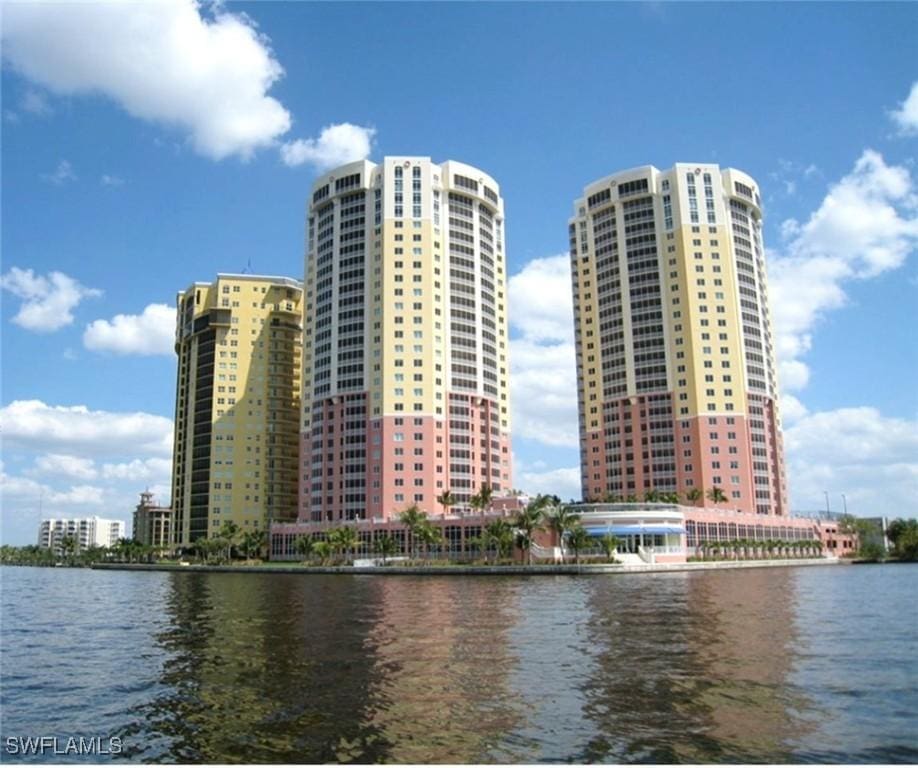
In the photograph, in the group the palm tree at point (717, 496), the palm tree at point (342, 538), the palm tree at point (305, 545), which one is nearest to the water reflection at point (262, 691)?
the palm tree at point (342, 538)

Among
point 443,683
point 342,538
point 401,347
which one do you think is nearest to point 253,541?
point 342,538

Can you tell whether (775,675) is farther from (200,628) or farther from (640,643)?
(200,628)

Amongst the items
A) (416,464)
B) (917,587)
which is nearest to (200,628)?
(917,587)

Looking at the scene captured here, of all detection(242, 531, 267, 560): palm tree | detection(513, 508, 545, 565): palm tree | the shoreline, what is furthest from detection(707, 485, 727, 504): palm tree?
detection(242, 531, 267, 560): palm tree

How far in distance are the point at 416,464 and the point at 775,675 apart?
135 metres

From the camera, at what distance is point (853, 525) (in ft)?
655

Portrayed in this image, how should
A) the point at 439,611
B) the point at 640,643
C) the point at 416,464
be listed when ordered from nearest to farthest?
the point at 640,643 → the point at 439,611 → the point at 416,464

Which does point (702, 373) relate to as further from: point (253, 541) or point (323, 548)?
point (253, 541)

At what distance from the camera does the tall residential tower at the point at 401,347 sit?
172125 millimetres

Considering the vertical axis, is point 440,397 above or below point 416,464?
above

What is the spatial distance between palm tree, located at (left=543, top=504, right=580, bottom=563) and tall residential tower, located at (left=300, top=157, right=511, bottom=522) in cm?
3535

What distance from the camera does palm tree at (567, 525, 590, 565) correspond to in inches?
5251

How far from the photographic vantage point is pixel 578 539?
13338 cm

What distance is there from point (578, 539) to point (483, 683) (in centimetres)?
10012
